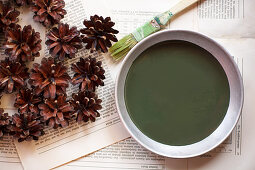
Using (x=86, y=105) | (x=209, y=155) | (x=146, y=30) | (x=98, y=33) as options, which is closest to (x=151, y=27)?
(x=146, y=30)

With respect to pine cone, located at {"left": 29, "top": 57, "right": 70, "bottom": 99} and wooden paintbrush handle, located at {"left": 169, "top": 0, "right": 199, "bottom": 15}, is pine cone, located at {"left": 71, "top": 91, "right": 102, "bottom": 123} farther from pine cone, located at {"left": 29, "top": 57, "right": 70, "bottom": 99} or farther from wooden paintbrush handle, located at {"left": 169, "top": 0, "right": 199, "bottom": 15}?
wooden paintbrush handle, located at {"left": 169, "top": 0, "right": 199, "bottom": 15}

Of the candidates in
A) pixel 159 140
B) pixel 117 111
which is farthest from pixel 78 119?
pixel 159 140

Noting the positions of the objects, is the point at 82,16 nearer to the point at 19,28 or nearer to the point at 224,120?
the point at 19,28

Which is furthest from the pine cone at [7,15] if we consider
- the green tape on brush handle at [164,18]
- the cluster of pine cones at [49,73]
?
the green tape on brush handle at [164,18]

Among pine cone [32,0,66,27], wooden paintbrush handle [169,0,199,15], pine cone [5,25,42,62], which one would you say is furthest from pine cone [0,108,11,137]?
wooden paintbrush handle [169,0,199,15]

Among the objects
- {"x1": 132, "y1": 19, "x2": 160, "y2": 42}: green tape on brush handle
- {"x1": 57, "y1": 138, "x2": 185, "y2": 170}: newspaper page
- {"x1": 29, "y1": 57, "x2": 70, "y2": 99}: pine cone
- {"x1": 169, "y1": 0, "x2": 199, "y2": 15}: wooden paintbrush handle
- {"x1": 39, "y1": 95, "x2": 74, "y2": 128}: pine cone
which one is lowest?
{"x1": 57, "y1": 138, "x2": 185, "y2": 170}: newspaper page

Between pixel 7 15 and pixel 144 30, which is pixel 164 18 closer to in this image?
pixel 144 30
